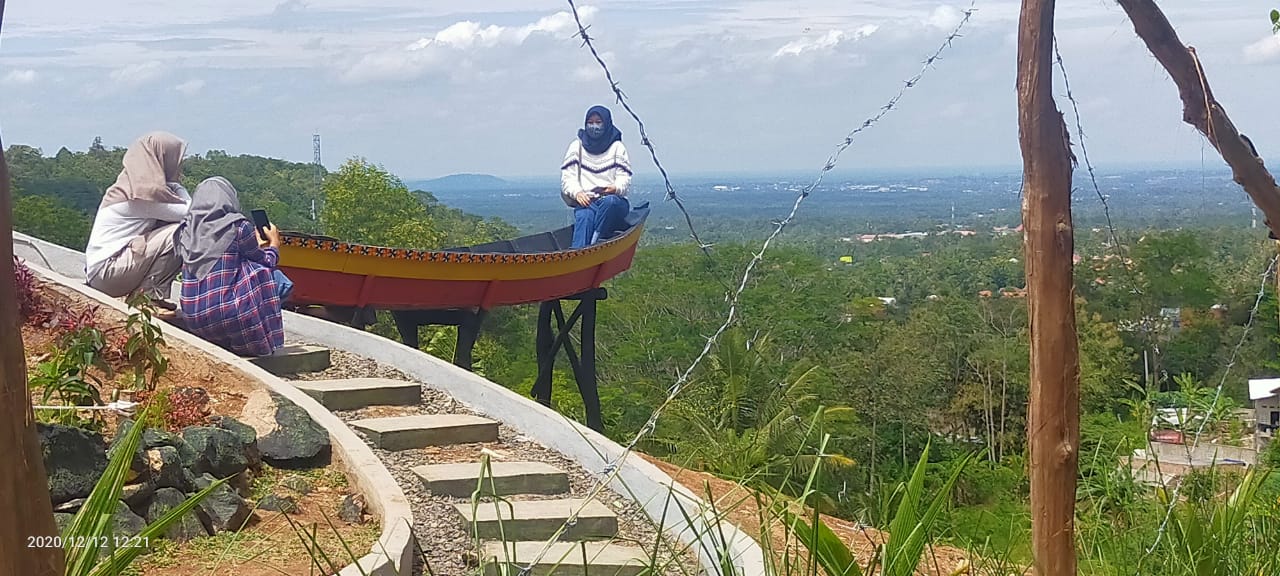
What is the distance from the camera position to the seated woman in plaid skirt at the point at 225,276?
6.73 metres

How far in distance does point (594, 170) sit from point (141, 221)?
3.53m

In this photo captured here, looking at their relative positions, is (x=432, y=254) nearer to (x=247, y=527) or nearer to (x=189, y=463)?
(x=189, y=463)

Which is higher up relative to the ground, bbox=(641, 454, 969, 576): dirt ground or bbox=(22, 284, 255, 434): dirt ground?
bbox=(22, 284, 255, 434): dirt ground

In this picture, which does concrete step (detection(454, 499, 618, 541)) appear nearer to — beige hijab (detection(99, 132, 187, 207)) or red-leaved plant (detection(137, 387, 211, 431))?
red-leaved plant (detection(137, 387, 211, 431))

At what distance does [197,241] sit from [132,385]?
4.84ft

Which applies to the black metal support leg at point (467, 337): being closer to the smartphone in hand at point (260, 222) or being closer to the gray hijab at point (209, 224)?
the smartphone in hand at point (260, 222)

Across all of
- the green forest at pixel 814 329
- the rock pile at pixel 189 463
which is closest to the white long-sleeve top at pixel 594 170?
the rock pile at pixel 189 463

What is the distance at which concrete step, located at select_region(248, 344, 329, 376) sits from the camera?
7.12m

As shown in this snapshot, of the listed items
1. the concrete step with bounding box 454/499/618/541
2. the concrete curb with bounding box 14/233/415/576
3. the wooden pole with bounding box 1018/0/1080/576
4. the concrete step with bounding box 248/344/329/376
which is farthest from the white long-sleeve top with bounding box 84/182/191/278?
the wooden pole with bounding box 1018/0/1080/576

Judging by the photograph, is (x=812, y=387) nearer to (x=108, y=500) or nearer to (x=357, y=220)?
(x=357, y=220)

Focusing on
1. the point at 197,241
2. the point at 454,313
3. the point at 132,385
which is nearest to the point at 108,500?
the point at 132,385

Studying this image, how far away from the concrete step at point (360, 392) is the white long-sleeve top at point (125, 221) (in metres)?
1.20

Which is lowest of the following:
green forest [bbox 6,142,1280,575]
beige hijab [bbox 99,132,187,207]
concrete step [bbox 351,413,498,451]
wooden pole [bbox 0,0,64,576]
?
green forest [bbox 6,142,1280,575]

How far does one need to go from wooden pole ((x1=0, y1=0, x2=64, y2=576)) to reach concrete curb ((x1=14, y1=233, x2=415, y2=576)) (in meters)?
1.57
